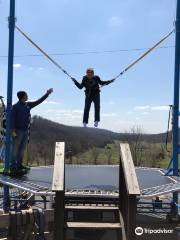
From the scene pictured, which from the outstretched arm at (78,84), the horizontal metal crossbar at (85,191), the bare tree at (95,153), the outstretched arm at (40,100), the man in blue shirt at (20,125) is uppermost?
the outstretched arm at (78,84)

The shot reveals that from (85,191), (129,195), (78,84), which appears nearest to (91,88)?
(78,84)

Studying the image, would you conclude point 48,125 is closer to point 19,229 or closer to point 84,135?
point 84,135

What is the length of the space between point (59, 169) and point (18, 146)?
7.17 ft


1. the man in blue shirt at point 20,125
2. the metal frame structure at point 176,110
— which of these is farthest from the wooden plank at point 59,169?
the metal frame structure at point 176,110

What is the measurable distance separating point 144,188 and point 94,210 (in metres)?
0.88

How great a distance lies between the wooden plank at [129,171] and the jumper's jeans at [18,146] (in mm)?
1926

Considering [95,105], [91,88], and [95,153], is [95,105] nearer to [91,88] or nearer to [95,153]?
[91,88]

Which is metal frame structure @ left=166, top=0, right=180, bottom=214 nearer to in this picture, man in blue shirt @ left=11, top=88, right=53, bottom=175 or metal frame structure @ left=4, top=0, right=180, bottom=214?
metal frame structure @ left=4, top=0, right=180, bottom=214

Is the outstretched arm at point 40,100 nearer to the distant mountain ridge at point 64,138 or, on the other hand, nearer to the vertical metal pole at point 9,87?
the vertical metal pole at point 9,87

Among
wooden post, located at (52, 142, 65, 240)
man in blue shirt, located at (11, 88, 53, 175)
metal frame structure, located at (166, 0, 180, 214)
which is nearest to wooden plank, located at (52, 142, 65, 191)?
wooden post, located at (52, 142, 65, 240)

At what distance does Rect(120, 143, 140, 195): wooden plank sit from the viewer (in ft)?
15.4

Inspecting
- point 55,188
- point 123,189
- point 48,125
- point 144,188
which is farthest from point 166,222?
point 48,125

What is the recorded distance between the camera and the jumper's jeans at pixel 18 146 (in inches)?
279

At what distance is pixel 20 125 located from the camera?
703 cm
